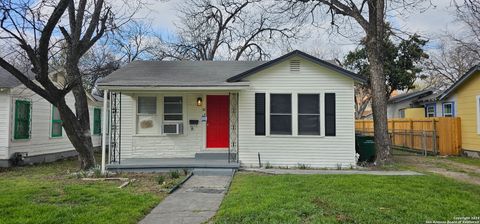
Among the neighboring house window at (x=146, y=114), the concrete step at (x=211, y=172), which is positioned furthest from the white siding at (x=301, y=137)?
the neighboring house window at (x=146, y=114)

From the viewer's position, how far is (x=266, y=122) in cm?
1108

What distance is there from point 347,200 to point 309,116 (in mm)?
5144

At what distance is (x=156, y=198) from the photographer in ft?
22.0

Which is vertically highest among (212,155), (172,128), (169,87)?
(169,87)

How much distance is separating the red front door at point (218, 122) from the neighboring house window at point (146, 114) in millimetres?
1811

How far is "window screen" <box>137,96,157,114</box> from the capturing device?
1177cm

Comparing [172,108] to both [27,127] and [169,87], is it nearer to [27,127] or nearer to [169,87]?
[169,87]

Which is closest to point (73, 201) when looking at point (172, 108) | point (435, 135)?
point (172, 108)

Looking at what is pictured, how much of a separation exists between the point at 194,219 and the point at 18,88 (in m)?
10.5

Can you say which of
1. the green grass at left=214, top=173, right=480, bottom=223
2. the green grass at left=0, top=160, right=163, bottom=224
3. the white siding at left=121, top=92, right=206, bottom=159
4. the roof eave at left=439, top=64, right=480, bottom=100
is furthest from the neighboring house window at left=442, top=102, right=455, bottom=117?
the green grass at left=0, top=160, right=163, bottom=224

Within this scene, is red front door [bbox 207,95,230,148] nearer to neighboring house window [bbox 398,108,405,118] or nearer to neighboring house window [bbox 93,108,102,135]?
neighboring house window [bbox 93,108,102,135]

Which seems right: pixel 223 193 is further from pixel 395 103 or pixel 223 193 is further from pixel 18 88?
pixel 395 103

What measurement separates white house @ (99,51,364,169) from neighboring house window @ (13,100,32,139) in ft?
13.1

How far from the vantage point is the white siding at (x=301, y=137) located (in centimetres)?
1101
